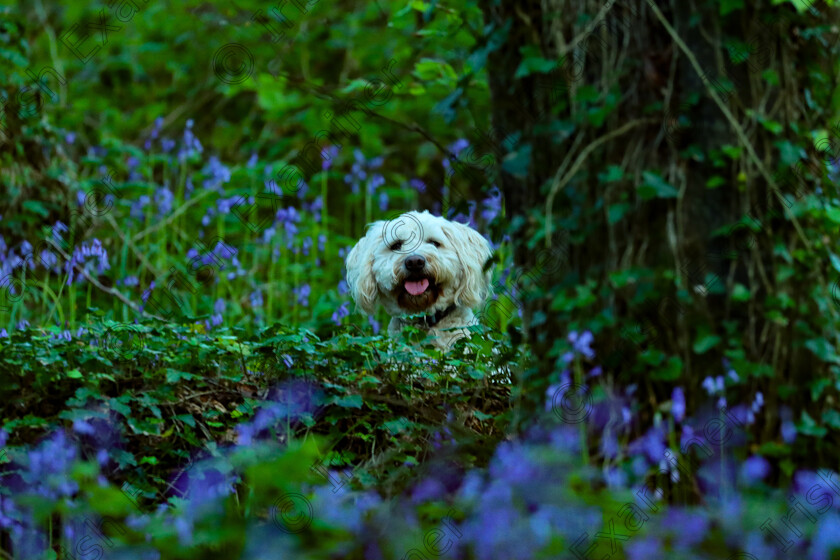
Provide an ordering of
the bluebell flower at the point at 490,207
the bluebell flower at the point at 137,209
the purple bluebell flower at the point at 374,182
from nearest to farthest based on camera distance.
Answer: the bluebell flower at the point at 490,207, the bluebell flower at the point at 137,209, the purple bluebell flower at the point at 374,182

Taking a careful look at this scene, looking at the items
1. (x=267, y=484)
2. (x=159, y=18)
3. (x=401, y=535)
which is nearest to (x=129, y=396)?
(x=267, y=484)

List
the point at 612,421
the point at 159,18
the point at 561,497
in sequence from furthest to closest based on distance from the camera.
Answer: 1. the point at 159,18
2. the point at 612,421
3. the point at 561,497

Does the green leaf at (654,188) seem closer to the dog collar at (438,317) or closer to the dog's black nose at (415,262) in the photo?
the dog's black nose at (415,262)

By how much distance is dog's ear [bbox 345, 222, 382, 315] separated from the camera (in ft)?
17.5

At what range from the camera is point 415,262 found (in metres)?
5.12

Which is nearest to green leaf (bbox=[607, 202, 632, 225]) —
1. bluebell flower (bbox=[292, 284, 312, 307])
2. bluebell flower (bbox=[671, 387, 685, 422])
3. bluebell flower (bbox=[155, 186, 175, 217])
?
bluebell flower (bbox=[671, 387, 685, 422])

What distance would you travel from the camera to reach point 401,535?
2.21 meters

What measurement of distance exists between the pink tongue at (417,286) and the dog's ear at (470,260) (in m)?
0.19

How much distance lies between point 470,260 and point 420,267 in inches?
11.8

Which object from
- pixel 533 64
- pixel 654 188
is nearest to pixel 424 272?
pixel 533 64

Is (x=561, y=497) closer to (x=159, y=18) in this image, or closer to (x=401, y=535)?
(x=401, y=535)

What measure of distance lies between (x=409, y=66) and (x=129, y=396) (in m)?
6.48

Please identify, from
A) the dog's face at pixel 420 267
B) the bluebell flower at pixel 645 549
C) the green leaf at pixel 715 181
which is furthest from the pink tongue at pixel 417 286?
the bluebell flower at pixel 645 549

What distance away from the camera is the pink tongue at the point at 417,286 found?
5.18 m
